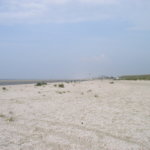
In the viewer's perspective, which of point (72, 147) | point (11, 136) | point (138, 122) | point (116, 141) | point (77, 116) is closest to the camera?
point (72, 147)

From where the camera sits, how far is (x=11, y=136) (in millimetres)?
7535

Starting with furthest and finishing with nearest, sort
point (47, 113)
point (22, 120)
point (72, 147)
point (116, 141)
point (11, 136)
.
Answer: point (47, 113), point (22, 120), point (11, 136), point (116, 141), point (72, 147)

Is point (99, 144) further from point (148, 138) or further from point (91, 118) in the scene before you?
point (91, 118)

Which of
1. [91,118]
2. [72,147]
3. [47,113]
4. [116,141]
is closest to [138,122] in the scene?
[91,118]

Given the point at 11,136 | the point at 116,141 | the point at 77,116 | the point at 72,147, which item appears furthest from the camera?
the point at 77,116

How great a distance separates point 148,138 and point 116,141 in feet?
3.71

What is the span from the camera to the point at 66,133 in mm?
7855

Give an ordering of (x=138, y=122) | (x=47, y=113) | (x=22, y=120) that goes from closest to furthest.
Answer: (x=138, y=122) → (x=22, y=120) → (x=47, y=113)

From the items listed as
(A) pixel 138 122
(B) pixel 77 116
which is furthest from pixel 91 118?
(A) pixel 138 122

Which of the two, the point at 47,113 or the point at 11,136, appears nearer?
the point at 11,136

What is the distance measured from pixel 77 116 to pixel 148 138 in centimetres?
421

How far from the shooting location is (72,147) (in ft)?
21.1

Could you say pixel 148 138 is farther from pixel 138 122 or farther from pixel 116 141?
pixel 138 122

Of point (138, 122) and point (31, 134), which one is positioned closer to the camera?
point (31, 134)
